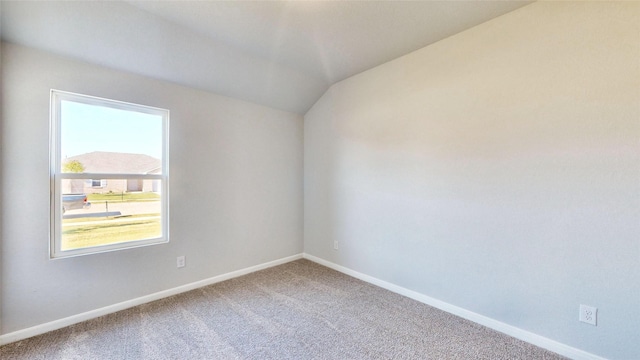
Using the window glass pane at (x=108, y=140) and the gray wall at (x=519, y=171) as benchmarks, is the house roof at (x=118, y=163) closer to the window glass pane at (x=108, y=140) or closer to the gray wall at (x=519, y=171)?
the window glass pane at (x=108, y=140)

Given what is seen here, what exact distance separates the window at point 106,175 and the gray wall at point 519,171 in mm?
2378

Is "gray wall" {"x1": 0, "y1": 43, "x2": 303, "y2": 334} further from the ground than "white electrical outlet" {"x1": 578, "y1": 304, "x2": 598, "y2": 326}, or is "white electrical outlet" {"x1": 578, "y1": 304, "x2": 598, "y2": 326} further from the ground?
"gray wall" {"x1": 0, "y1": 43, "x2": 303, "y2": 334}

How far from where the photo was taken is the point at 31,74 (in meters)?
1.99

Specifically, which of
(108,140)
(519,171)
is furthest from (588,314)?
(108,140)

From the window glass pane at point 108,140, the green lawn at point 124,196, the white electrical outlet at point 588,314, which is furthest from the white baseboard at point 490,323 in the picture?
the window glass pane at point 108,140

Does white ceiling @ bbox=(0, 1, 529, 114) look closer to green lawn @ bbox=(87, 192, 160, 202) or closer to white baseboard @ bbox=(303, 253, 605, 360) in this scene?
green lawn @ bbox=(87, 192, 160, 202)

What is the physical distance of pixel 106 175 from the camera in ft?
7.82

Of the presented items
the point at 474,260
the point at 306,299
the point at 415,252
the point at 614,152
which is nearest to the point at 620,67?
the point at 614,152

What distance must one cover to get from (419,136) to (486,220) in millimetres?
1001

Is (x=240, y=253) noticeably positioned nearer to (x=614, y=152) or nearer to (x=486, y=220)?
(x=486, y=220)

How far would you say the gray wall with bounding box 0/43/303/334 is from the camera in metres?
1.95

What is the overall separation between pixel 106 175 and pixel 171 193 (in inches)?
22.4

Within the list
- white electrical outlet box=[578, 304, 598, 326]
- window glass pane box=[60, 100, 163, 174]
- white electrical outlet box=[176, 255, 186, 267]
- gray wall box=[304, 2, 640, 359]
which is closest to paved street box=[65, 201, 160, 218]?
window glass pane box=[60, 100, 163, 174]

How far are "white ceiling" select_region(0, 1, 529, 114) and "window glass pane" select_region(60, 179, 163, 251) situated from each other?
1133 mm
